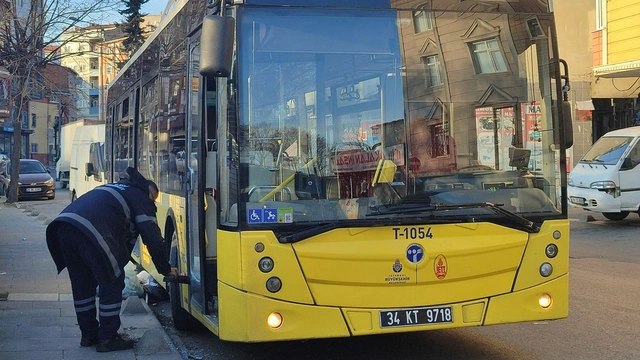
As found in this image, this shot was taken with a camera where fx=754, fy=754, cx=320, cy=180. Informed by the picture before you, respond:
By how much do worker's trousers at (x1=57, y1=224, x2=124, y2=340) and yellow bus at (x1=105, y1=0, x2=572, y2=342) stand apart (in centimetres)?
91

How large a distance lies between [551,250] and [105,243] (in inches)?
141

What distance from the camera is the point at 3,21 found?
23656mm

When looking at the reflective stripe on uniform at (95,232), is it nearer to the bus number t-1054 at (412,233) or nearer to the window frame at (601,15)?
the bus number t-1054 at (412,233)

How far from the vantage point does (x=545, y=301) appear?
5.75 meters

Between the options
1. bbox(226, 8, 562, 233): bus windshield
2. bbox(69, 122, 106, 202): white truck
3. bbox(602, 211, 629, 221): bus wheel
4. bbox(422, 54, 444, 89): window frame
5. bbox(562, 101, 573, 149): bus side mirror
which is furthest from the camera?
bbox(602, 211, 629, 221): bus wheel

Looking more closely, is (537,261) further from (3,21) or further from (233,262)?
(3,21)

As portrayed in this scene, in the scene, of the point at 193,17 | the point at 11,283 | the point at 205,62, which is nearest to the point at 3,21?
the point at 11,283

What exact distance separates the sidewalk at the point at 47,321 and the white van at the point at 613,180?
11388 millimetres

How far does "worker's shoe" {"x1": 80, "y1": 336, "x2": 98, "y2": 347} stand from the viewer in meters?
6.64

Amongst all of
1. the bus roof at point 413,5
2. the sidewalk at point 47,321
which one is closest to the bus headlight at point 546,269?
the bus roof at point 413,5

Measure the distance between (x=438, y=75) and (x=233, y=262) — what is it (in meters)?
2.04

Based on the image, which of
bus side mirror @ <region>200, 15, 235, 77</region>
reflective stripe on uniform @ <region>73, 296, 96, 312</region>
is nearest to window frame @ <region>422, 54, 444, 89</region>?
bus side mirror @ <region>200, 15, 235, 77</region>

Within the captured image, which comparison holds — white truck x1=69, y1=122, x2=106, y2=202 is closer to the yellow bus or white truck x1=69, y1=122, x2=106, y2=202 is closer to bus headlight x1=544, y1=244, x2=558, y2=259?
the yellow bus

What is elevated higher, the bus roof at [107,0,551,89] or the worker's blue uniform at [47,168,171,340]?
the bus roof at [107,0,551,89]
